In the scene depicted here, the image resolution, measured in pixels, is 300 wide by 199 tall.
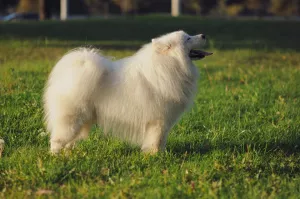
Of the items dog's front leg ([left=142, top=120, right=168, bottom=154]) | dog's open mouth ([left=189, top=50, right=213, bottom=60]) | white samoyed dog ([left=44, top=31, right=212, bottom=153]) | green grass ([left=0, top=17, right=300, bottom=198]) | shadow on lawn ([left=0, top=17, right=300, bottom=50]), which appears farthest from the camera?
shadow on lawn ([left=0, top=17, right=300, bottom=50])

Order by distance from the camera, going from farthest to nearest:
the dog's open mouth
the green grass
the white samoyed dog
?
the dog's open mouth
the white samoyed dog
the green grass

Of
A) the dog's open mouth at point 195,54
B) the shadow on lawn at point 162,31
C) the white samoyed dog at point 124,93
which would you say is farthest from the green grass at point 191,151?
the shadow on lawn at point 162,31

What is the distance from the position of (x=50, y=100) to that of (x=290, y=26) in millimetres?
18994

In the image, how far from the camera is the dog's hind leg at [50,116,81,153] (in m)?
5.17

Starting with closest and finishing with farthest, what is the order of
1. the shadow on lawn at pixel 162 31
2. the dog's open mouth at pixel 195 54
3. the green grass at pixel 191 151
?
1. the green grass at pixel 191 151
2. the dog's open mouth at pixel 195 54
3. the shadow on lawn at pixel 162 31

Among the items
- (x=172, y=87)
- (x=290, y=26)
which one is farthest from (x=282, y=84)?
(x=290, y=26)

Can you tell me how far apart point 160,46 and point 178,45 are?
19 centimetres

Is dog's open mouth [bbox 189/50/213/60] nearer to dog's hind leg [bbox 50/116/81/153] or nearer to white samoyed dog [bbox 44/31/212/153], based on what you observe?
white samoyed dog [bbox 44/31/212/153]

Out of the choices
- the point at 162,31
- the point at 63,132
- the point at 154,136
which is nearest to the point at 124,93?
the point at 154,136

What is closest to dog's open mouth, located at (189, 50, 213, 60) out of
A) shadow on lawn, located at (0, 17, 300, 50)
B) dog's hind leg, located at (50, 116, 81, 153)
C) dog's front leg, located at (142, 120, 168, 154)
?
dog's front leg, located at (142, 120, 168, 154)

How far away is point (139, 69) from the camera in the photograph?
5281mm

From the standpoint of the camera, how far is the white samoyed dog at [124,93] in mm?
5141

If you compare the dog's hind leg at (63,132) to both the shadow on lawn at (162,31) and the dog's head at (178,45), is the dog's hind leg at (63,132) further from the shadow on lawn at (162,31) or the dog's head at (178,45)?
the shadow on lawn at (162,31)

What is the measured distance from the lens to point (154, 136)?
17.4 feet
